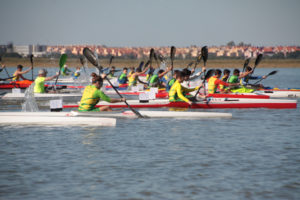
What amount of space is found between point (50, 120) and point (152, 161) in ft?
18.8

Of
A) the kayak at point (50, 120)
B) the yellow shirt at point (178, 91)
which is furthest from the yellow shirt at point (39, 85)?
the yellow shirt at point (178, 91)

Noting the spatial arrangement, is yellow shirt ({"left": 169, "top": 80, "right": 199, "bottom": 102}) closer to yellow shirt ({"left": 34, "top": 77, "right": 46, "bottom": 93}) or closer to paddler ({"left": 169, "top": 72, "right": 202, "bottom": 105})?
paddler ({"left": 169, "top": 72, "right": 202, "bottom": 105})

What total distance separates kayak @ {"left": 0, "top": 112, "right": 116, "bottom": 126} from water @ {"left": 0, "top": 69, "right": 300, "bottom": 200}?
0.84ft

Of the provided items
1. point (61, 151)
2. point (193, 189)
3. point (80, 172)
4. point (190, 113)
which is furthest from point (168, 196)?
point (190, 113)

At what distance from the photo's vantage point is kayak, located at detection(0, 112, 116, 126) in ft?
49.6

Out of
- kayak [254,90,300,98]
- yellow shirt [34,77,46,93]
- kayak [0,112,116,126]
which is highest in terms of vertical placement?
yellow shirt [34,77,46,93]

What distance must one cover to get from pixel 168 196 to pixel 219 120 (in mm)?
9363

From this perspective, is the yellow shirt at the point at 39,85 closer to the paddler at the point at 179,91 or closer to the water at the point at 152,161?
the paddler at the point at 179,91

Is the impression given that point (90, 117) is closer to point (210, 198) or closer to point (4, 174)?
point (4, 174)

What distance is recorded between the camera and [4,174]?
370 inches

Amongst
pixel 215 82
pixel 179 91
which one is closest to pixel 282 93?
pixel 215 82

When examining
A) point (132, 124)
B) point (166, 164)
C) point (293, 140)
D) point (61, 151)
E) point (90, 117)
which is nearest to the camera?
point (166, 164)

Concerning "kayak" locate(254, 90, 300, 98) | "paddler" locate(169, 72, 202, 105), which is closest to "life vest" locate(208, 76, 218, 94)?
"paddler" locate(169, 72, 202, 105)

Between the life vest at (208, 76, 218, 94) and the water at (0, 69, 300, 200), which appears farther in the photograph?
the life vest at (208, 76, 218, 94)
